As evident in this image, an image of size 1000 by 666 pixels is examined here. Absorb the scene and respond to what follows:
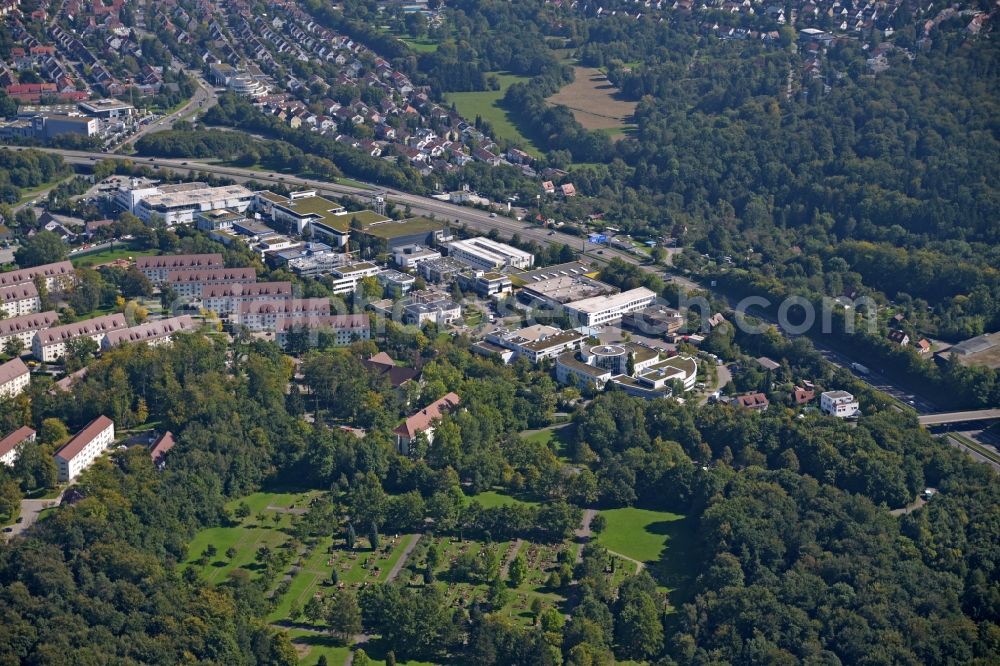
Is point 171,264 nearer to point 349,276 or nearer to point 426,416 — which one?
point 349,276

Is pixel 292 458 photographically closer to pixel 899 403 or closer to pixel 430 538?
pixel 430 538

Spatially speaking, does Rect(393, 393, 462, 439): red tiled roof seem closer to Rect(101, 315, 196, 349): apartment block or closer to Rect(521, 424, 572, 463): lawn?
Rect(521, 424, 572, 463): lawn

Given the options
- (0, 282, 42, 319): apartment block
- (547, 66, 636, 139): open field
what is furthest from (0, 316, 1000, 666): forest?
(547, 66, 636, 139): open field

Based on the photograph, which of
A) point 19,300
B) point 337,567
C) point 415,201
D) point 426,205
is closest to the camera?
point 337,567

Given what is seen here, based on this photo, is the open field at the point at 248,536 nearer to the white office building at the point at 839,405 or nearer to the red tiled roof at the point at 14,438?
the red tiled roof at the point at 14,438

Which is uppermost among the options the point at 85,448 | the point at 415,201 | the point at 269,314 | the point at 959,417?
the point at 85,448

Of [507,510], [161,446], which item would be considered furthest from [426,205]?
[507,510]

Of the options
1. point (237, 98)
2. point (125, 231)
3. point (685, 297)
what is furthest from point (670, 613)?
point (237, 98)

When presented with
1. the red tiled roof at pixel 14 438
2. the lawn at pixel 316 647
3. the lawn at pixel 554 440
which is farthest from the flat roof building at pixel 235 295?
the lawn at pixel 316 647
